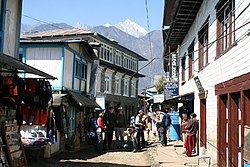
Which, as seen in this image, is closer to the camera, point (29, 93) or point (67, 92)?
point (29, 93)

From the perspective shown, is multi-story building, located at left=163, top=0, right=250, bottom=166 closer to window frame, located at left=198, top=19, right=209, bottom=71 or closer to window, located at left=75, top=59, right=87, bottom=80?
window frame, located at left=198, top=19, right=209, bottom=71

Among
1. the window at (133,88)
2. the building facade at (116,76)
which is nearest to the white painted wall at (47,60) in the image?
the building facade at (116,76)

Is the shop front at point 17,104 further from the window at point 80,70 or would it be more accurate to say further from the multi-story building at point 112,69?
the multi-story building at point 112,69

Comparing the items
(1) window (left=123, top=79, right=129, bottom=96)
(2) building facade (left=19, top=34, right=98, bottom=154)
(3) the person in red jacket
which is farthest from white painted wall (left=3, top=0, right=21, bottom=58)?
(1) window (left=123, top=79, right=129, bottom=96)

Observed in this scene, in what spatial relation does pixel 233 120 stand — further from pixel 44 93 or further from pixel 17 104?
pixel 17 104

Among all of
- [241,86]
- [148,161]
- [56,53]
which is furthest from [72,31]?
[241,86]

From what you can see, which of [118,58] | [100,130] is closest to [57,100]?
[100,130]

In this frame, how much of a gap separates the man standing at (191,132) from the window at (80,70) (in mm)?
6634

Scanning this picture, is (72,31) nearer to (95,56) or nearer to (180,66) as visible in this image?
(95,56)

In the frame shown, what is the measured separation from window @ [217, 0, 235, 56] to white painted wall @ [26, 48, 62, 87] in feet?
25.1

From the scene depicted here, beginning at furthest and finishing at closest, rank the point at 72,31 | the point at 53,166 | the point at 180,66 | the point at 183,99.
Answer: the point at 72,31 → the point at 180,66 → the point at 183,99 → the point at 53,166

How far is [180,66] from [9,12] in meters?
12.4

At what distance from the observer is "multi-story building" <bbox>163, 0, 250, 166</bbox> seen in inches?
291

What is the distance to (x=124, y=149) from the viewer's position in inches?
644
